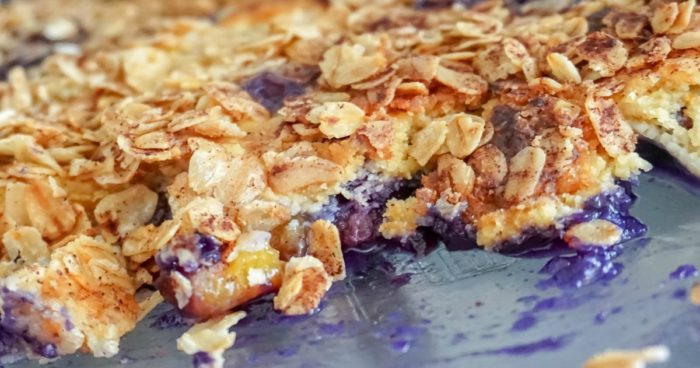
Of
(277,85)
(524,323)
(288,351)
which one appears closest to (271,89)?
(277,85)

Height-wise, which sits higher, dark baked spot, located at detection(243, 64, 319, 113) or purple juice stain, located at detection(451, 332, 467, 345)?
dark baked spot, located at detection(243, 64, 319, 113)

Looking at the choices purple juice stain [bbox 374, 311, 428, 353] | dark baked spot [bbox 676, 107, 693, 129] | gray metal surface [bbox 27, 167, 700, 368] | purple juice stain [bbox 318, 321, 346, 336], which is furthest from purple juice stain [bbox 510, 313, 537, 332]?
dark baked spot [bbox 676, 107, 693, 129]

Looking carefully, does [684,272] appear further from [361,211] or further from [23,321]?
[23,321]

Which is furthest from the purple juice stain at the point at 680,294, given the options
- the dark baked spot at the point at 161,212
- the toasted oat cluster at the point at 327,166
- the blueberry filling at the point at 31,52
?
the blueberry filling at the point at 31,52

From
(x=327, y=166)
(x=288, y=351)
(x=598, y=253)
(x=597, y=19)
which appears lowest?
(x=288, y=351)

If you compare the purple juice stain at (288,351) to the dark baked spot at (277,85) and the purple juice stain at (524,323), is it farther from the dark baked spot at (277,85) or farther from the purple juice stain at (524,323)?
the dark baked spot at (277,85)

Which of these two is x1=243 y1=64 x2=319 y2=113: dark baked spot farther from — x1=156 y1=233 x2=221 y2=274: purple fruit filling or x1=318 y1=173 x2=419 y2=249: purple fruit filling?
x1=156 y1=233 x2=221 y2=274: purple fruit filling
